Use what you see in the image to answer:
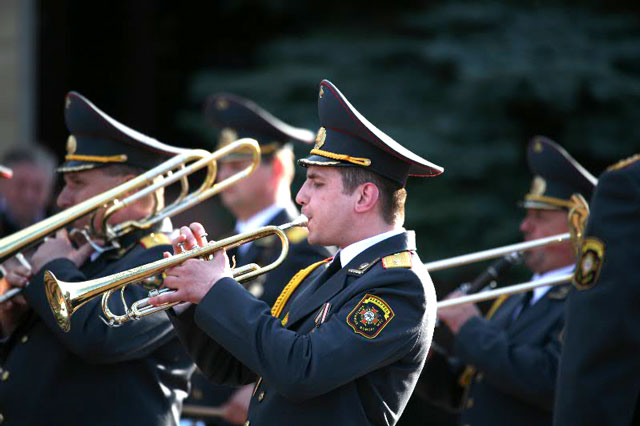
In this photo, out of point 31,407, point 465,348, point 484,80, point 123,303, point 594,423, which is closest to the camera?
point 594,423

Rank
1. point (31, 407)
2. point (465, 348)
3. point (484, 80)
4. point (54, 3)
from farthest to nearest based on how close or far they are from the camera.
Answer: point (54, 3), point (484, 80), point (465, 348), point (31, 407)

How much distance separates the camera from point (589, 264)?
8.91 ft

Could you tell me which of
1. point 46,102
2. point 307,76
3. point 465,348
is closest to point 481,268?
point 307,76

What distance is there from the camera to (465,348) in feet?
16.9

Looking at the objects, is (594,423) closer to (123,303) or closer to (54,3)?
(123,303)

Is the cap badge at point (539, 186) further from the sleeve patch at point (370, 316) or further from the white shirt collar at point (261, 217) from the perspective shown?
the sleeve patch at point (370, 316)

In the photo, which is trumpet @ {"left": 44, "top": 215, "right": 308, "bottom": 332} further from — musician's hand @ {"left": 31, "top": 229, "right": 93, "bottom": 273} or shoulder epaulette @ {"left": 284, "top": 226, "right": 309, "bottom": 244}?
shoulder epaulette @ {"left": 284, "top": 226, "right": 309, "bottom": 244}

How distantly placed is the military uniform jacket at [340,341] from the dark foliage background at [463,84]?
4929 mm

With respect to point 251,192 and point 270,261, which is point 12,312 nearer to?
point 270,261

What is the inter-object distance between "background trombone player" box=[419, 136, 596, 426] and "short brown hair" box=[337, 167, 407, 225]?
1.64 meters

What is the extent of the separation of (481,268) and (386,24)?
2.54m

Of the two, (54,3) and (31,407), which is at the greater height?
(31,407)

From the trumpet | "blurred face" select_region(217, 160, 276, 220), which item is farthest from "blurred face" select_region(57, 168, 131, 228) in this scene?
"blurred face" select_region(217, 160, 276, 220)

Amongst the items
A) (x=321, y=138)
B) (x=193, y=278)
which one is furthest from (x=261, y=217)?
(x=193, y=278)
